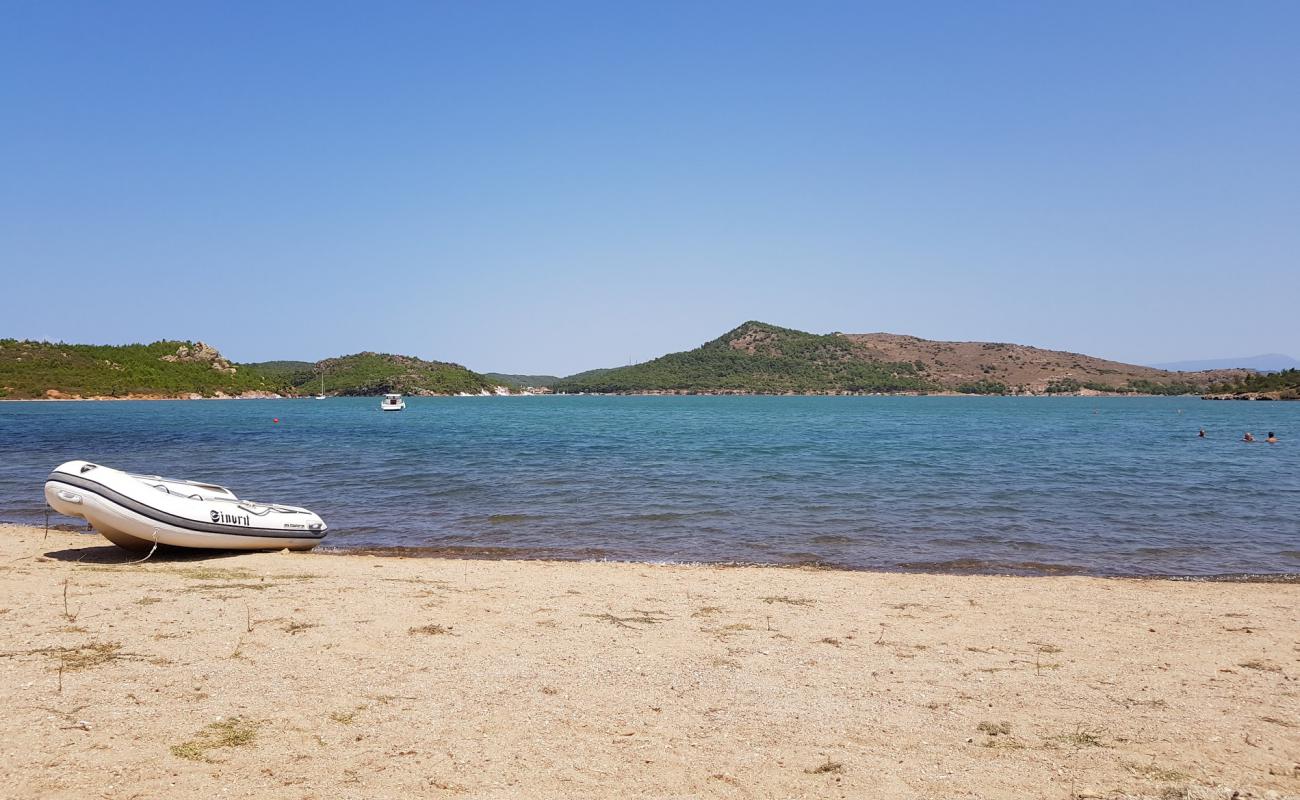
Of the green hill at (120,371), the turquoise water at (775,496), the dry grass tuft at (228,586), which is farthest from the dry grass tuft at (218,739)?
the green hill at (120,371)

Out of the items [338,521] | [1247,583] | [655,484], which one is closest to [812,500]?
[655,484]

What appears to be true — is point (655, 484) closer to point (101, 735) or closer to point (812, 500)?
point (812, 500)

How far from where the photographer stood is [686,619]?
9852mm

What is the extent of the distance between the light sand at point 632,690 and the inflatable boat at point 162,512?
60.5 inches

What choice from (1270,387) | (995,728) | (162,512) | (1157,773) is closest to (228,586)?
(162,512)

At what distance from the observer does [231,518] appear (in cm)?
1421

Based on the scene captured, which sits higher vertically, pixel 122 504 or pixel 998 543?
pixel 122 504

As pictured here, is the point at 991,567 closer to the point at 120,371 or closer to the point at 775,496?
the point at 775,496

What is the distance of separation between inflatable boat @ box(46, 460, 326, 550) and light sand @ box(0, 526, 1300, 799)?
1538mm

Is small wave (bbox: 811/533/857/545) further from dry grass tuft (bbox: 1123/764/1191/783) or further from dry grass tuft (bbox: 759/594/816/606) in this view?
dry grass tuft (bbox: 1123/764/1191/783)

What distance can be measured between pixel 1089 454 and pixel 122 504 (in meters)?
43.4

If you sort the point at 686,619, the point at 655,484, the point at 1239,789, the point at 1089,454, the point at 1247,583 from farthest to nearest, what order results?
1. the point at 1089,454
2. the point at 655,484
3. the point at 1247,583
4. the point at 686,619
5. the point at 1239,789

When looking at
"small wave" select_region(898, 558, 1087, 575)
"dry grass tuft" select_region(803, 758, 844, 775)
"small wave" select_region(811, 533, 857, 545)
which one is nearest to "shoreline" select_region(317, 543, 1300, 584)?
"small wave" select_region(898, 558, 1087, 575)

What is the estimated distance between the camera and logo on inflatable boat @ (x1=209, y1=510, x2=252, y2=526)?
14.0 meters
